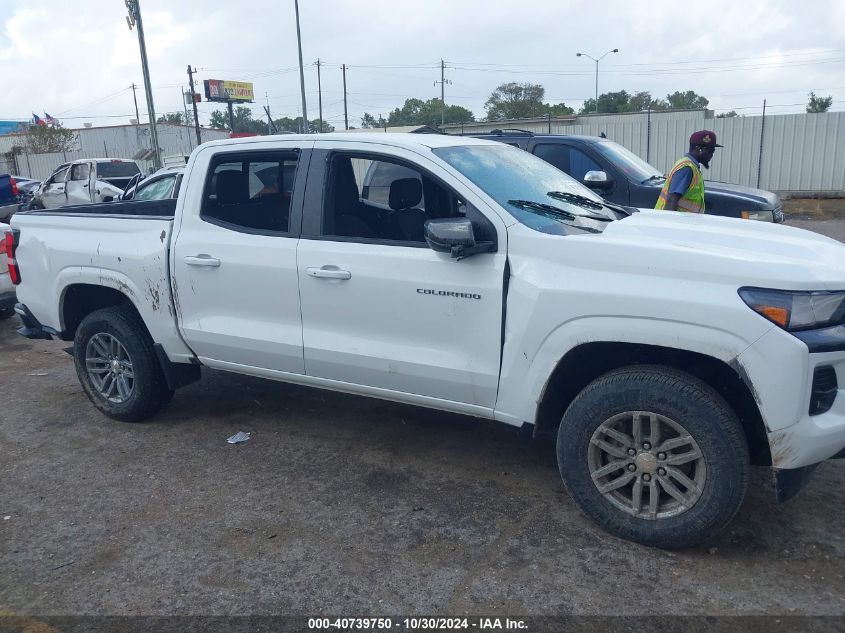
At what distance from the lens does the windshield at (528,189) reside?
3.73 m

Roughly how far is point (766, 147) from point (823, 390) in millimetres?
20653

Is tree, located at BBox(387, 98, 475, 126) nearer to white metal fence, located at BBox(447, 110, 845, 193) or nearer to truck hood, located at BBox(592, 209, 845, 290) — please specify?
white metal fence, located at BBox(447, 110, 845, 193)

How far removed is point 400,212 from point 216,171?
4.12 feet

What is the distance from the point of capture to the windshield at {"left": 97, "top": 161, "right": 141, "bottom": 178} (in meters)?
20.0

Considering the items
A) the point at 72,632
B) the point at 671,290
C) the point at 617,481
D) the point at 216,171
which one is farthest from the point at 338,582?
the point at 216,171

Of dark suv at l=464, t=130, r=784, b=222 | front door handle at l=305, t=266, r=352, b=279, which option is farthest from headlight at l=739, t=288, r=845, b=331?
dark suv at l=464, t=130, r=784, b=222

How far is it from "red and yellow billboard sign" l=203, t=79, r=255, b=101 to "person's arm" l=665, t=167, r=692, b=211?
4035 cm

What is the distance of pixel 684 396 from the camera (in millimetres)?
3154

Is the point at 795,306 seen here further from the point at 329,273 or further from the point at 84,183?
the point at 84,183

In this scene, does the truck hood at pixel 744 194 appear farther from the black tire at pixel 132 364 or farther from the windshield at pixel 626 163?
the black tire at pixel 132 364

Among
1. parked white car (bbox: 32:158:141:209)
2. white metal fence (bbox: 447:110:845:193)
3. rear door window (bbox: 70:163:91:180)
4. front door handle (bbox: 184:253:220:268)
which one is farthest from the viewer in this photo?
white metal fence (bbox: 447:110:845:193)

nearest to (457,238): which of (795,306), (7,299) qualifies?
(795,306)

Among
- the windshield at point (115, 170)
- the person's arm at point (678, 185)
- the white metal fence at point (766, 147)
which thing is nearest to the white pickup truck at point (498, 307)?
the person's arm at point (678, 185)

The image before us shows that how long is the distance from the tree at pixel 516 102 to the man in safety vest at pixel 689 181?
188 feet
